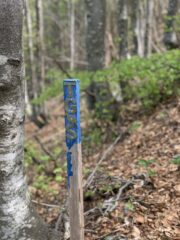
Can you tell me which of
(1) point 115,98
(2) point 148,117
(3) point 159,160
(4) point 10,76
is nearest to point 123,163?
(3) point 159,160

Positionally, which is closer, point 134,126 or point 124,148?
point 124,148

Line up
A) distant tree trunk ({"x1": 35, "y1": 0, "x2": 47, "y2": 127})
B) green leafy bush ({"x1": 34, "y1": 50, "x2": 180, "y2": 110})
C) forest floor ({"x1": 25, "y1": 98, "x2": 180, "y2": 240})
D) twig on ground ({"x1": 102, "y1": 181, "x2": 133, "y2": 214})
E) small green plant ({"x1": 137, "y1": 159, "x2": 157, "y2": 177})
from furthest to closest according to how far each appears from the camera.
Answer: distant tree trunk ({"x1": 35, "y1": 0, "x2": 47, "y2": 127})
green leafy bush ({"x1": 34, "y1": 50, "x2": 180, "y2": 110})
small green plant ({"x1": 137, "y1": 159, "x2": 157, "y2": 177})
twig on ground ({"x1": 102, "y1": 181, "x2": 133, "y2": 214})
forest floor ({"x1": 25, "y1": 98, "x2": 180, "y2": 240})

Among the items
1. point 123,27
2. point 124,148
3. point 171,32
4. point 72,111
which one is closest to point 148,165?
point 124,148

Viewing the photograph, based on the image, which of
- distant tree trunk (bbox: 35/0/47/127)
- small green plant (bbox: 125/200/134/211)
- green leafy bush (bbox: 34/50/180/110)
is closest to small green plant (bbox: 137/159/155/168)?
small green plant (bbox: 125/200/134/211)

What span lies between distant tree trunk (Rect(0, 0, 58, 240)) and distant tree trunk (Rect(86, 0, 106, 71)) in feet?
19.0

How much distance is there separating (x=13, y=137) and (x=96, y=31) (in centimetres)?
611

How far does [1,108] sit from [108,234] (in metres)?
1.75

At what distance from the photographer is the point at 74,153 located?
2703 mm

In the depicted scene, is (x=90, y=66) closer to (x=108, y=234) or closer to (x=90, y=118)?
(x=90, y=118)

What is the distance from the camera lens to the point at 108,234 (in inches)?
135

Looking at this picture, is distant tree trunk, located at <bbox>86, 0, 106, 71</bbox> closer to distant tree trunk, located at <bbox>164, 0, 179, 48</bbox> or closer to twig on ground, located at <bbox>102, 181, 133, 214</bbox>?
distant tree trunk, located at <bbox>164, 0, 179, 48</bbox>

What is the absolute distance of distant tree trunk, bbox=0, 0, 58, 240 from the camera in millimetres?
2533

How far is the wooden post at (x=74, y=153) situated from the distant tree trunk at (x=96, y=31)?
19.1 feet

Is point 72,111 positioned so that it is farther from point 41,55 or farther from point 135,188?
point 41,55
